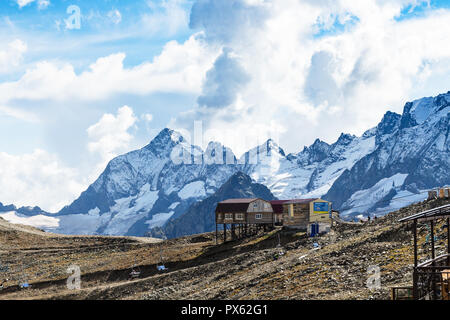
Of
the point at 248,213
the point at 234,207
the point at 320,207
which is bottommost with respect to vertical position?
the point at 248,213

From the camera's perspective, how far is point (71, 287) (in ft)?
270

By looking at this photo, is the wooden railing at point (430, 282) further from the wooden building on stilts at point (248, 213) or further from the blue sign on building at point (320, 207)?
the wooden building on stilts at point (248, 213)

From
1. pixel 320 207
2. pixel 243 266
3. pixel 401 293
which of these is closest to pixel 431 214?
pixel 401 293

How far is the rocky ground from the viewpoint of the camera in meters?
48.3

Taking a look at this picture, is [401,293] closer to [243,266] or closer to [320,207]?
[243,266]

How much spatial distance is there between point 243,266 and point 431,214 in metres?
38.0

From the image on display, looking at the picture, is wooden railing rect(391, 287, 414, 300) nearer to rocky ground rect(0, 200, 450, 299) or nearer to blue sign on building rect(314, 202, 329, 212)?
rocky ground rect(0, 200, 450, 299)

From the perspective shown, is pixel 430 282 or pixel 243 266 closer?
pixel 430 282

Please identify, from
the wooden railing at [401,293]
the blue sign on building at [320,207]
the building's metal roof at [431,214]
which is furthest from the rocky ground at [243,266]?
the building's metal roof at [431,214]

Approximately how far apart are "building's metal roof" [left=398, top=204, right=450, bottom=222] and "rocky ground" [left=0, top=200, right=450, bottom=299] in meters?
8.43

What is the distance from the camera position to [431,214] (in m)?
31.5

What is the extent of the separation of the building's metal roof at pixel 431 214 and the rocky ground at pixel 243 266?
8.43 m
